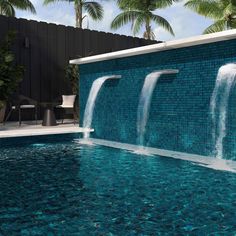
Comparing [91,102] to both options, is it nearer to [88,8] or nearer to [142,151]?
[142,151]

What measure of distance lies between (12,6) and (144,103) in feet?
54.1

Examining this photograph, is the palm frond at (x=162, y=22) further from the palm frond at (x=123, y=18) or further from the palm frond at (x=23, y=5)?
the palm frond at (x=23, y=5)

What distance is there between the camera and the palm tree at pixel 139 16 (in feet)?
72.4

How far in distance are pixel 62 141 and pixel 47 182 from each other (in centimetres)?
394

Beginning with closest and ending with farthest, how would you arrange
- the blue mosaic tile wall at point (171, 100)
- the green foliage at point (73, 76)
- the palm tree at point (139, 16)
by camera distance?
the blue mosaic tile wall at point (171, 100) < the green foliage at point (73, 76) < the palm tree at point (139, 16)

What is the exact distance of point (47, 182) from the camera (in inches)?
174

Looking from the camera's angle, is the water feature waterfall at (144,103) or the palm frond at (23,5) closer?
the water feature waterfall at (144,103)

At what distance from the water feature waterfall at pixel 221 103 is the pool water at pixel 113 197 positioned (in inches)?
29.4

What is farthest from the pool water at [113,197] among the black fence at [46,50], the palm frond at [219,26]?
the palm frond at [219,26]

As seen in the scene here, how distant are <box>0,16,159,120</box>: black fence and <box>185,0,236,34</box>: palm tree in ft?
27.7

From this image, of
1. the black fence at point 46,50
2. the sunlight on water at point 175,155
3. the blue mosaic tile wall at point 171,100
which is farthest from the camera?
the black fence at point 46,50

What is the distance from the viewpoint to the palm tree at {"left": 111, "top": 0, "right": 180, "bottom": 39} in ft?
72.4

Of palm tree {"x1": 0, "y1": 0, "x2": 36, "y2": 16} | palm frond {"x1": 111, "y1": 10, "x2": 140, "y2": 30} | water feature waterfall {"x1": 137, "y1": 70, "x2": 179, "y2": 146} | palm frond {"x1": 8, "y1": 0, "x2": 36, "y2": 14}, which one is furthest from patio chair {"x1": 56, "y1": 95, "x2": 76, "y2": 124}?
palm frond {"x1": 111, "y1": 10, "x2": 140, "y2": 30}

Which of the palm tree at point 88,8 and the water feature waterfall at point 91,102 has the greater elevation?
the palm tree at point 88,8
